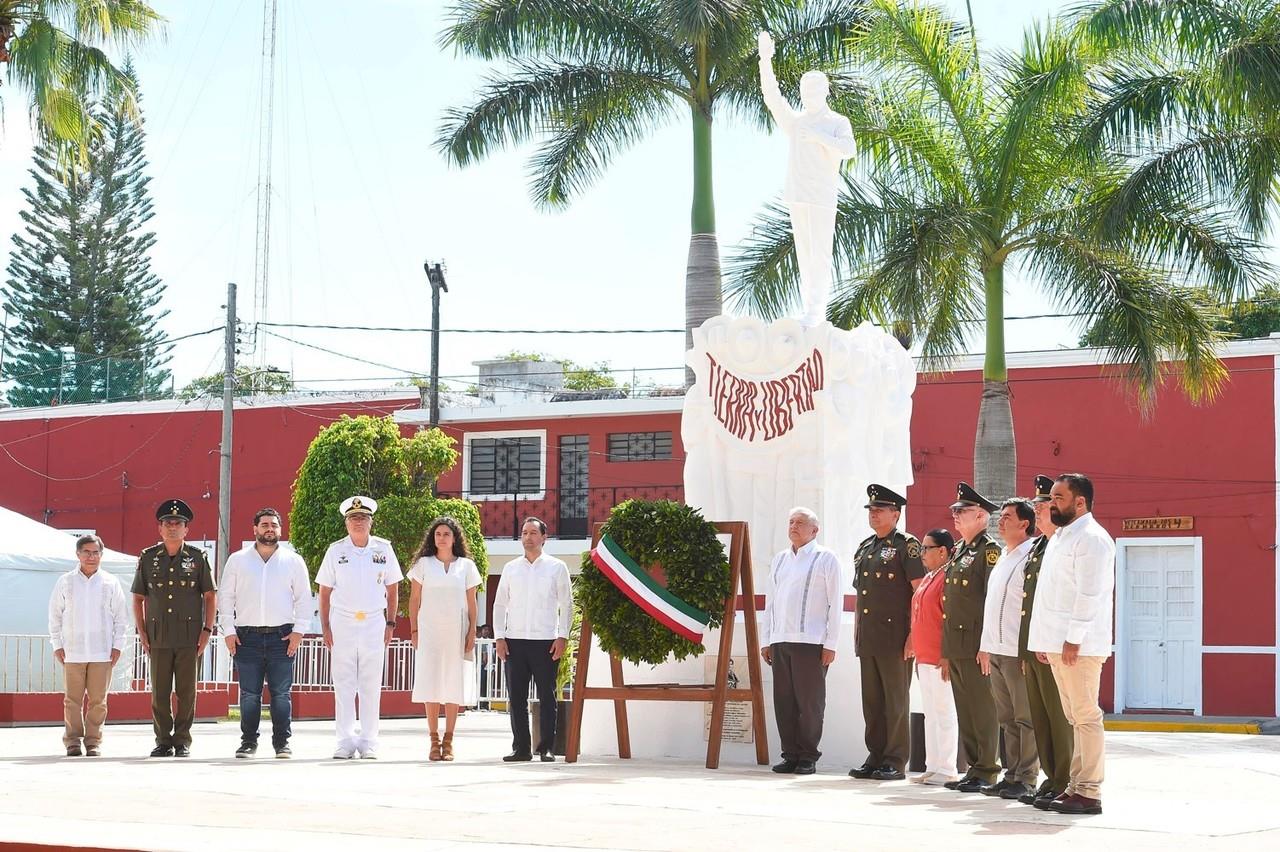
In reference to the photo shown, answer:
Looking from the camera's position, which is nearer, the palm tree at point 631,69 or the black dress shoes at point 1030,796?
the black dress shoes at point 1030,796

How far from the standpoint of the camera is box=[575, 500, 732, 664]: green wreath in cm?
1054

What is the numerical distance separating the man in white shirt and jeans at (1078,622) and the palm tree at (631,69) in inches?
492

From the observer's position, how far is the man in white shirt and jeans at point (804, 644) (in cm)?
1025

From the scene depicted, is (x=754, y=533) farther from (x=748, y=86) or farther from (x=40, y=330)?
(x=40, y=330)

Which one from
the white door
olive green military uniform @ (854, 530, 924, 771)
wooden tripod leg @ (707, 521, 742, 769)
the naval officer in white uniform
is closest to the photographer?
olive green military uniform @ (854, 530, 924, 771)

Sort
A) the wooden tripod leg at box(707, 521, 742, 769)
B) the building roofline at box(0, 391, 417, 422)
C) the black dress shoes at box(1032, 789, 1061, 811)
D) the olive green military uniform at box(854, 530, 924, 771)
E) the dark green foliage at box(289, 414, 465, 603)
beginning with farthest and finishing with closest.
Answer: the building roofline at box(0, 391, 417, 422) < the dark green foliage at box(289, 414, 465, 603) < the wooden tripod leg at box(707, 521, 742, 769) < the olive green military uniform at box(854, 530, 924, 771) < the black dress shoes at box(1032, 789, 1061, 811)

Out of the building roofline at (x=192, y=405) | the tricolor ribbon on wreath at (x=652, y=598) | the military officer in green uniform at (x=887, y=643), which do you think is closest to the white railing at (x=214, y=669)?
the tricolor ribbon on wreath at (x=652, y=598)

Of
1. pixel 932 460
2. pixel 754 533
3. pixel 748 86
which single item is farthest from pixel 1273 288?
pixel 754 533

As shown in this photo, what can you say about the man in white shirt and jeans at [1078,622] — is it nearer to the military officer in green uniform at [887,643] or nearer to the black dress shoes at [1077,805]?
the black dress shoes at [1077,805]

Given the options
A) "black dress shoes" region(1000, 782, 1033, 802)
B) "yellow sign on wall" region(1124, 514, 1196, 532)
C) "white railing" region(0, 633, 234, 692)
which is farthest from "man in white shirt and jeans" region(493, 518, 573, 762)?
"yellow sign on wall" region(1124, 514, 1196, 532)

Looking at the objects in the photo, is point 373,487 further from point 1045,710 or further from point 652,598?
point 1045,710

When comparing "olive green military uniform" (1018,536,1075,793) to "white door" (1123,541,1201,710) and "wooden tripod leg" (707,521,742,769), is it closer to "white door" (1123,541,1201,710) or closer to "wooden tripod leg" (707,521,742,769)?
"wooden tripod leg" (707,521,742,769)

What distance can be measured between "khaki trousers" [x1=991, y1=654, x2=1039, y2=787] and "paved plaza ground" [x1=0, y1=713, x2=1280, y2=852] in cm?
39

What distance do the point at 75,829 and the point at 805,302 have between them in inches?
294
